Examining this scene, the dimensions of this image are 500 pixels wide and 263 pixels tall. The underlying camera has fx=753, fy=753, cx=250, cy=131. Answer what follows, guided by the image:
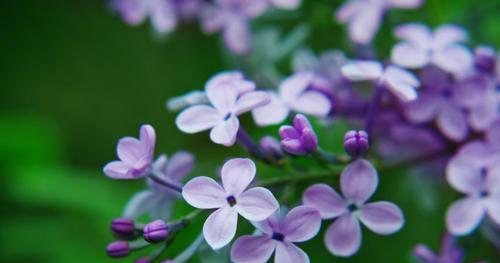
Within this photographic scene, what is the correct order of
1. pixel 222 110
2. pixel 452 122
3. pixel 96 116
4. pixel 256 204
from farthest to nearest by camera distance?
pixel 96 116 < pixel 452 122 < pixel 222 110 < pixel 256 204

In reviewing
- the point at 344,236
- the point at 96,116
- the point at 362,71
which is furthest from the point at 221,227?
the point at 96,116

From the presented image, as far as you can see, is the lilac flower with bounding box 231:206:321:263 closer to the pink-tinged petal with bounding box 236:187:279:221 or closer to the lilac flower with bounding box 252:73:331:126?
the pink-tinged petal with bounding box 236:187:279:221

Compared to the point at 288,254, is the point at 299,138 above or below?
above

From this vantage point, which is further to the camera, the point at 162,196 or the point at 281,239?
Answer: the point at 162,196

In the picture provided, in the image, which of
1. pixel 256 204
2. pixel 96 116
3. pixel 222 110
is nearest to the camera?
pixel 256 204

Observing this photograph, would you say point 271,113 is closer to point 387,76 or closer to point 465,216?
point 387,76

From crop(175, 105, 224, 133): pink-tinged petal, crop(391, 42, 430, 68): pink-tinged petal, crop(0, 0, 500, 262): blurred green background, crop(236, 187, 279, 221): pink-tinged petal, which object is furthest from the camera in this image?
crop(0, 0, 500, 262): blurred green background

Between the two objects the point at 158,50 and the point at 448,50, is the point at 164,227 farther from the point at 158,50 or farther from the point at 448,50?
the point at 158,50

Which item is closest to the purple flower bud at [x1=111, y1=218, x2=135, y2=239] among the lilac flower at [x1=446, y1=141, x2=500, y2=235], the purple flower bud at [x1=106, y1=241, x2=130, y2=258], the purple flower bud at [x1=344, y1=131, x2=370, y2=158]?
the purple flower bud at [x1=106, y1=241, x2=130, y2=258]
